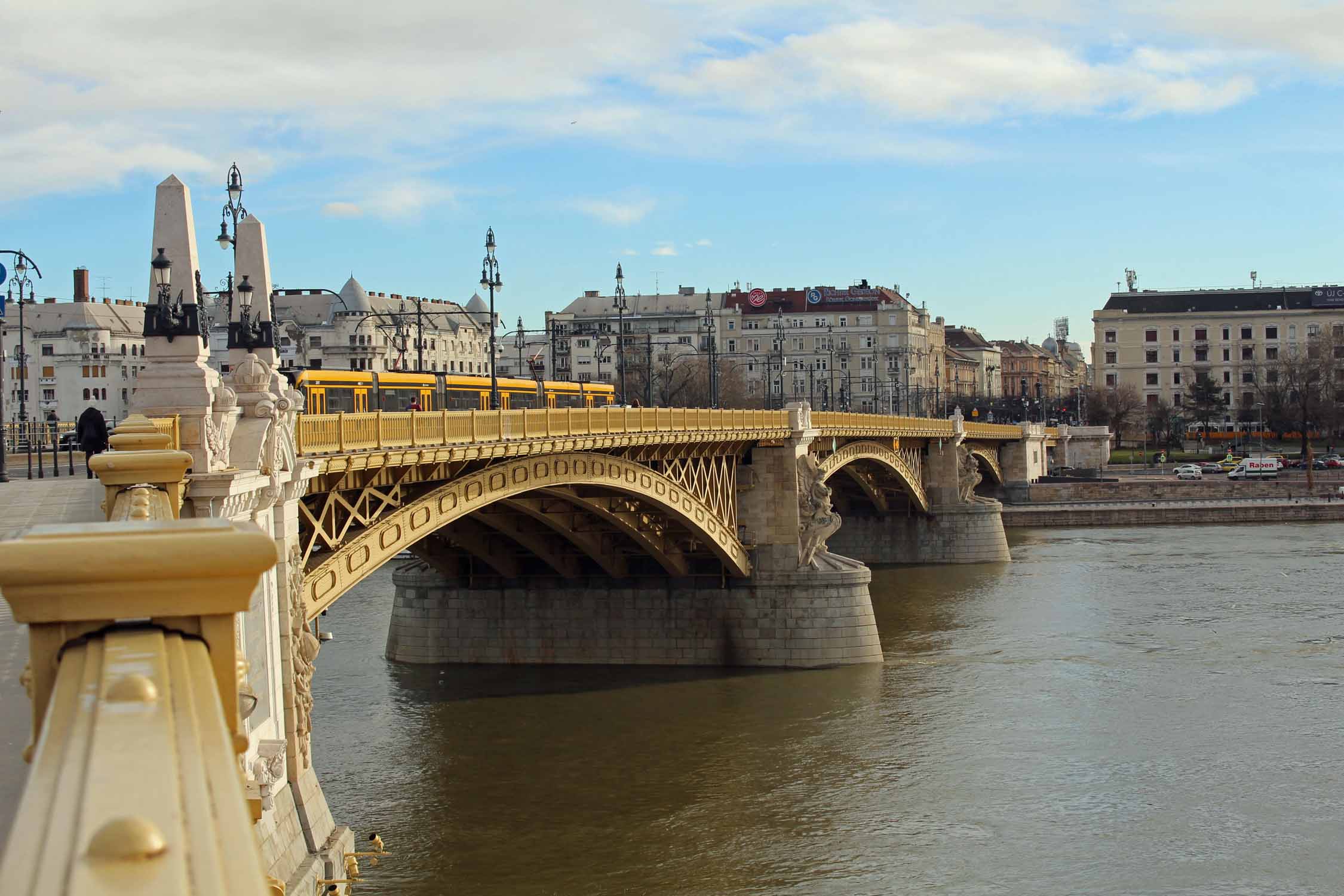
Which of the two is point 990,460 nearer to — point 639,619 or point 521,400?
point 521,400

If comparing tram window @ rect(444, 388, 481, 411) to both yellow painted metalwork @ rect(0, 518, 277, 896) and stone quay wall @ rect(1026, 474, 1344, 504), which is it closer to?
yellow painted metalwork @ rect(0, 518, 277, 896)

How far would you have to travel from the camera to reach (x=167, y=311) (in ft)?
44.1

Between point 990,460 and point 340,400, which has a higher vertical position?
point 340,400

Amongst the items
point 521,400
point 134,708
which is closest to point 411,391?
point 521,400

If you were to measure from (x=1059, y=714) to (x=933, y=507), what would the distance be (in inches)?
1305

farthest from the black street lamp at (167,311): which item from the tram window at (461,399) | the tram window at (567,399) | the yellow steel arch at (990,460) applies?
the yellow steel arch at (990,460)

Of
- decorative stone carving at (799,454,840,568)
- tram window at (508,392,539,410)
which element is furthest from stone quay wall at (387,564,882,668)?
tram window at (508,392,539,410)

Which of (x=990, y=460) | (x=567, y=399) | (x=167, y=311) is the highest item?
(x=167, y=311)

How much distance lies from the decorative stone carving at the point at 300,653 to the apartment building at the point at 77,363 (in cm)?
4815

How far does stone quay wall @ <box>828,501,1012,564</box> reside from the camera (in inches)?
2387

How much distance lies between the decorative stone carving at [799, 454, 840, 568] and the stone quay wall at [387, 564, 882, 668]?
1.68m

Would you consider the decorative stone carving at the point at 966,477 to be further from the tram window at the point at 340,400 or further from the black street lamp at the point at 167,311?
the black street lamp at the point at 167,311

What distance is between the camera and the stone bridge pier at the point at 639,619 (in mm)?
35625

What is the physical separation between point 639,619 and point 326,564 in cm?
1726
